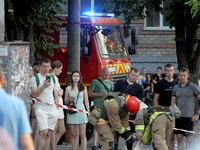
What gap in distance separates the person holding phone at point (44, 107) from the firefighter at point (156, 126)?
5.69 feet

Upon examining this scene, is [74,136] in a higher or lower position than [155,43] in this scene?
lower

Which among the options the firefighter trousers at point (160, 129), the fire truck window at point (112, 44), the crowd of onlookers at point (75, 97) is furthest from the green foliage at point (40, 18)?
the firefighter trousers at point (160, 129)

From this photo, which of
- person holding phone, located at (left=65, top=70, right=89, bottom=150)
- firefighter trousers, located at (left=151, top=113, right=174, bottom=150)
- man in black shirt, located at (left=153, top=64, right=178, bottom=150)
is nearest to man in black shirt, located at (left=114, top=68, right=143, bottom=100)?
man in black shirt, located at (left=153, top=64, right=178, bottom=150)

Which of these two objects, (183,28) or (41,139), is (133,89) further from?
(183,28)

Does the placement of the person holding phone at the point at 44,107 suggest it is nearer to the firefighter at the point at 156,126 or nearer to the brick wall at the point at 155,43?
the firefighter at the point at 156,126

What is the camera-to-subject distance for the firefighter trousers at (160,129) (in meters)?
6.96

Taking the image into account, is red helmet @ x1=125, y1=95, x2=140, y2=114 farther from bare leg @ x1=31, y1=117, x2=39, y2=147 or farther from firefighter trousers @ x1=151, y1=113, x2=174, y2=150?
bare leg @ x1=31, y1=117, x2=39, y2=147

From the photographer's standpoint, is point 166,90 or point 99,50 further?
point 99,50

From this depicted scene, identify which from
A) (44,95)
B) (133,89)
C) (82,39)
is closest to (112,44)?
(82,39)

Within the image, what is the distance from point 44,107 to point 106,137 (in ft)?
5.08

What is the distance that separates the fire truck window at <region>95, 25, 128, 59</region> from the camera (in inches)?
542

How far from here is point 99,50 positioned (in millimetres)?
13648

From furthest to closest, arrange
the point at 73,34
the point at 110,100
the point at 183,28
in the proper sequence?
1. the point at 183,28
2. the point at 73,34
3. the point at 110,100

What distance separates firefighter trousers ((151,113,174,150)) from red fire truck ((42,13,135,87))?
581 centimetres
